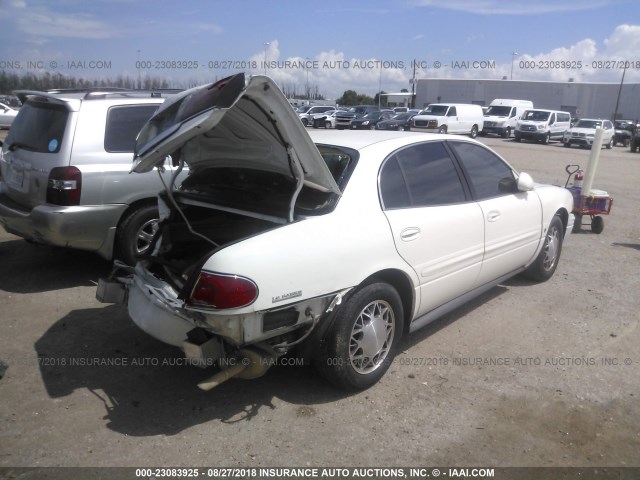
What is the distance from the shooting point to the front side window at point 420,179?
3705mm

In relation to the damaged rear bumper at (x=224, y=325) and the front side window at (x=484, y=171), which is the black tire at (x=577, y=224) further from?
the damaged rear bumper at (x=224, y=325)

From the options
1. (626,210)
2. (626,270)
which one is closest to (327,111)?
(626,210)

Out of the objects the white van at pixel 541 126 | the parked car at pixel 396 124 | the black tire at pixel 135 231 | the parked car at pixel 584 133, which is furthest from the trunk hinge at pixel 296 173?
the white van at pixel 541 126

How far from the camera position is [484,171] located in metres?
4.70

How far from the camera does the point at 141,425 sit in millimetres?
3156

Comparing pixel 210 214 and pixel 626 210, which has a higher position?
pixel 210 214

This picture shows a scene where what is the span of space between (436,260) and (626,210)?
8405 mm

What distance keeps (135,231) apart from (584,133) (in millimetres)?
30223

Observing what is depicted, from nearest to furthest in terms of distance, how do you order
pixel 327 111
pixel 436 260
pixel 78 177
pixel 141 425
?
pixel 141 425 → pixel 436 260 → pixel 78 177 → pixel 327 111

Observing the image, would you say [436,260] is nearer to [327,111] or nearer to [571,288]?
[571,288]

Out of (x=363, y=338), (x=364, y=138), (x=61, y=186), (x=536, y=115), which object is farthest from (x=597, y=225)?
(x=536, y=115)

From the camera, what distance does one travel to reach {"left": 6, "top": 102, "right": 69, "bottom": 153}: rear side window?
5.03 meters

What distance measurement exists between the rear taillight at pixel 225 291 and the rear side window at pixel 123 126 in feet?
9.37

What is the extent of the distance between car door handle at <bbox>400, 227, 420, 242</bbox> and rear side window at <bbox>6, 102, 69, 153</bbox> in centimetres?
332
